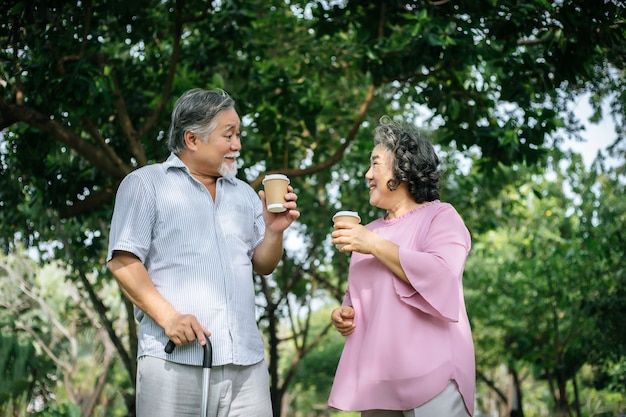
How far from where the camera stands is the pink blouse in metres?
2.99

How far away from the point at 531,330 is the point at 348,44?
477 inches

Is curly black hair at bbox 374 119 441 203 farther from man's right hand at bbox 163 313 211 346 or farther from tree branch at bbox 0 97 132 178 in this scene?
tree branch at bbox 0 97 132 178

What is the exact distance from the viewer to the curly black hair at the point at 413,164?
130 inches

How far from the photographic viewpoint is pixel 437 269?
3031 mm

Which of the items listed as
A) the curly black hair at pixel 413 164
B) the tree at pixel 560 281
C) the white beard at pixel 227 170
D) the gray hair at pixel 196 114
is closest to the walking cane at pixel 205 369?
the white beard at pixel 227 170

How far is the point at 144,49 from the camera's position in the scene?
911cm

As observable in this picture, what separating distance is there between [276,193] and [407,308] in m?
0.74

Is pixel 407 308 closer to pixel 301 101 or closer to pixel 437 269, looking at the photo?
pixel 437 269

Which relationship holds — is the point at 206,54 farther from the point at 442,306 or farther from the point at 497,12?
the point at 442,306

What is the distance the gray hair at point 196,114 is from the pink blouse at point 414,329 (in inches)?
37.2

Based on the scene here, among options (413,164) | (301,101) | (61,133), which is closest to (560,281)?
(301,101)

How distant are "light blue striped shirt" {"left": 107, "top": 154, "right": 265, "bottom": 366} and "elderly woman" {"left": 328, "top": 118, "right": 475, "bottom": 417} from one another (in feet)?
1.45

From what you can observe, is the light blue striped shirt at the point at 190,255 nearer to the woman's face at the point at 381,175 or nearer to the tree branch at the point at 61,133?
the woman's face at the point at 381,175

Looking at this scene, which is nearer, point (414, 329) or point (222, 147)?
point (414, 329)
